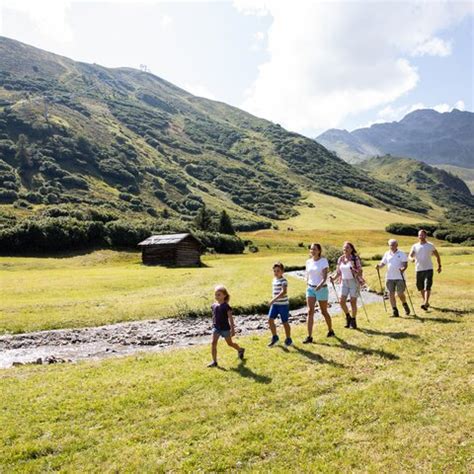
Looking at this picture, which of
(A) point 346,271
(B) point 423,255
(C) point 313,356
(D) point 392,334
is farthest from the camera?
(B) point 423,255

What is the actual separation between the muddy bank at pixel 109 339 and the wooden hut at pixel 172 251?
39.0m

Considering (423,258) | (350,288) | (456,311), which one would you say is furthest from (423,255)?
(350,288)

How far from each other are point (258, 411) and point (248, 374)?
269 cm

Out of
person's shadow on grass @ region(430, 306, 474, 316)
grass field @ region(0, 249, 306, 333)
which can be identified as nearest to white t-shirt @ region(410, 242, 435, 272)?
person's shadow on grass @ region(430, 306, 474, 316)

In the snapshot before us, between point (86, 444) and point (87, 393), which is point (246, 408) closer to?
point (86, 444)

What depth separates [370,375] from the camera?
13586 millimetres

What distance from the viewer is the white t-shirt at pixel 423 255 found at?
71.8 feet

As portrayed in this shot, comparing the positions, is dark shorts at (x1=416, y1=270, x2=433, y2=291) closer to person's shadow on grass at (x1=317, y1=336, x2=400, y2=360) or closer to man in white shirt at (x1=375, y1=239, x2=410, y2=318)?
man in white shirt at (x1=375, y1=239, x2=410, y2=318)

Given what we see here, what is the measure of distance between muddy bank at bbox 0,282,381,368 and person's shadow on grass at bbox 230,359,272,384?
7.99 metres

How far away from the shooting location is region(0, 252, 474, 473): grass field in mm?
9422

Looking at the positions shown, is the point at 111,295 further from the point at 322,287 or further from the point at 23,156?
the point at 23,156

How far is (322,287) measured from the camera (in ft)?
55.9

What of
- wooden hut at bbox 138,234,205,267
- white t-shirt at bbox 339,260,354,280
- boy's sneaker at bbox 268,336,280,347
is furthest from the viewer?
wooden hut at bbox 138,234,205,267

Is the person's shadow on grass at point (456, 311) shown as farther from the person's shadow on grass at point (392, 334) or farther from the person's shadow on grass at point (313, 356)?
the person's shadow on grass at point (313, 356)
